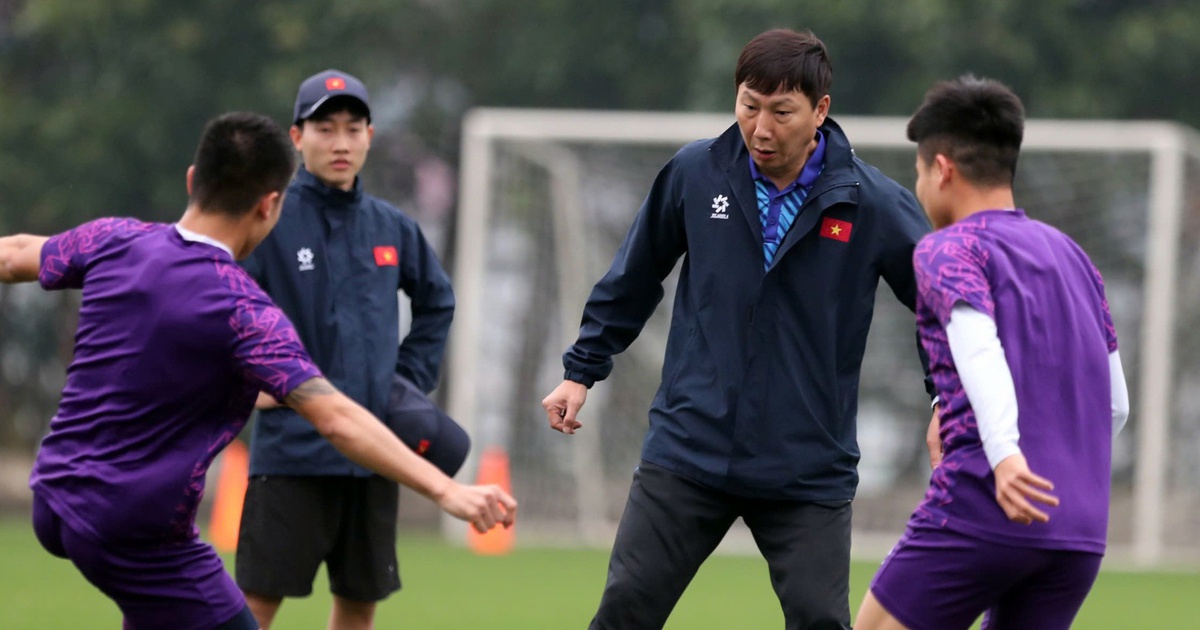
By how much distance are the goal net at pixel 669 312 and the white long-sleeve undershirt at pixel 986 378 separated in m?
10.0

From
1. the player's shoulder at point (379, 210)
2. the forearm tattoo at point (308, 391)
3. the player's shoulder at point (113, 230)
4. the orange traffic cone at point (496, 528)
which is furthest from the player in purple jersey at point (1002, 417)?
the orange traffic cone at point (496, 528)

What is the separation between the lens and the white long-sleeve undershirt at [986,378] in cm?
395

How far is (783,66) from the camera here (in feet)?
16.0

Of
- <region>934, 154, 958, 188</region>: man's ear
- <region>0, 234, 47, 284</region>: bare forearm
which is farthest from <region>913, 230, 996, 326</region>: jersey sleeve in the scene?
<region>0, 234, 47, 284</region>: bare forearm

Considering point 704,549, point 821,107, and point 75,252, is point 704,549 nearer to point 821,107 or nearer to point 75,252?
point 821,107

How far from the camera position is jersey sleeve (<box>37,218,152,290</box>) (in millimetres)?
4301

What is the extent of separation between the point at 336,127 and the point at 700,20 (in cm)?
1247

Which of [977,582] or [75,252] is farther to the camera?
[75,252]

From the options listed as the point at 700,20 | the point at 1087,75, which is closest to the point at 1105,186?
the point at 1087,75

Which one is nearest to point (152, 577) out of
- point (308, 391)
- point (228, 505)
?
point (308, 391)

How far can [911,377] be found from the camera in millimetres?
14516

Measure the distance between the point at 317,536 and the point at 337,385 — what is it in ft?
1.75

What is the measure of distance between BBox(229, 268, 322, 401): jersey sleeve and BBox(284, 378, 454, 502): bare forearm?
35mm

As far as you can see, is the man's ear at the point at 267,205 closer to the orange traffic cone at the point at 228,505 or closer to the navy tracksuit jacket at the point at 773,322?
the navy tracksuit jacket at the point at 773,322
